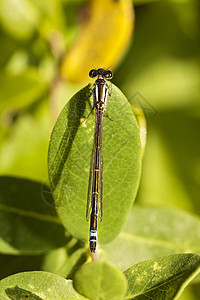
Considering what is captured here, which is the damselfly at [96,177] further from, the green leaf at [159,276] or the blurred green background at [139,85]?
the blurred green background at [139,85]

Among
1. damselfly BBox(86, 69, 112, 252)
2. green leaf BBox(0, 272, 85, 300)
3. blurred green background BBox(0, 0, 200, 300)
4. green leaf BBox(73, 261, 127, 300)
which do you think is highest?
blurred green background BBox(0, 0, 200, 300)

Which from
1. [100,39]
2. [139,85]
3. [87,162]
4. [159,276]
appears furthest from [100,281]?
[139,85]

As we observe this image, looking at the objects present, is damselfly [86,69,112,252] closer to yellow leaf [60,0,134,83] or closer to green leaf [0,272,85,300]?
green leaf [0,272,85,300]

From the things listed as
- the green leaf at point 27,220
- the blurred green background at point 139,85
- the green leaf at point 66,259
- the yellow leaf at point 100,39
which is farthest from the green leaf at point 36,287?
the yellow leaf at point 100,39

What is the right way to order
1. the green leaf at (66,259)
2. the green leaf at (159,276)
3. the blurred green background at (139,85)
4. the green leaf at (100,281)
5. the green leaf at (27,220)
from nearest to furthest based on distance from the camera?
the green leaf at (100,281) → the green leaf at (159,276) → the green leaf at (66,259) → the green leaf at (27,220) → the blurred green background at (139,85)

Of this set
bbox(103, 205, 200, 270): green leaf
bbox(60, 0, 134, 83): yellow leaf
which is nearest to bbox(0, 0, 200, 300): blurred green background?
bbox(60, 0, 134, 83): yellow leaf

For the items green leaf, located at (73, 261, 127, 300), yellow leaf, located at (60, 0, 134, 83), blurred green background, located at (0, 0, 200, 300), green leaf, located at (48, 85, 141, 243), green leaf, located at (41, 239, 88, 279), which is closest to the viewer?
green leaf, located at (73, 261, 127, 300)

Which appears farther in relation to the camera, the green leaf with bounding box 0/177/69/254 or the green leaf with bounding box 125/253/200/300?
the green leaf with bounding box 0/177/69/254
